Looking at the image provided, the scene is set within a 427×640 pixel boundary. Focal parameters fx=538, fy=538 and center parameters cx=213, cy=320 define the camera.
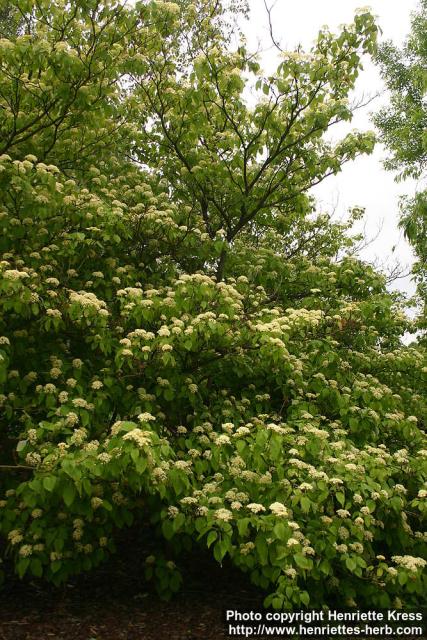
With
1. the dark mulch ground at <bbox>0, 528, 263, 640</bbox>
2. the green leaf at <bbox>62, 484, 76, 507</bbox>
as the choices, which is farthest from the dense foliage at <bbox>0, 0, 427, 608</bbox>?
the dark mulch ground at <bbox>0, 528, 263, 640</bbox>

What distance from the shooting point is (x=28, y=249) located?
451cm

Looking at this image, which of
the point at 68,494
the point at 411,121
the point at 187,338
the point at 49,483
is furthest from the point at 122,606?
the point at 411,121

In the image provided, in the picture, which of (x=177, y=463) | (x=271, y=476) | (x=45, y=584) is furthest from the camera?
(x=45, y=584)

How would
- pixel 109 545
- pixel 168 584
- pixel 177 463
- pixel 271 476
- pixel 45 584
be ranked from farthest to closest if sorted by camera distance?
1. pixel 45 584
2. pixel 168 584
3. pixel 109 545
4. pixel 271 476
5. pixel 177 463

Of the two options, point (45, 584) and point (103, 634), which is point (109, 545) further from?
point (45, 584)

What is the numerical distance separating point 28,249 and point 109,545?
2462mm

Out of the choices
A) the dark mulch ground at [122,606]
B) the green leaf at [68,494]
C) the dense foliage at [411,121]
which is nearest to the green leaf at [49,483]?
the green leaf at [68,494]

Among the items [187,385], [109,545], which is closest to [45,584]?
[109,545]

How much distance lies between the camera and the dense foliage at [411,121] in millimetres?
6645

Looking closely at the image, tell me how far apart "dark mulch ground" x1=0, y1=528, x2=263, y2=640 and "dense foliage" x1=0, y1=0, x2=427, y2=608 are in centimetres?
31

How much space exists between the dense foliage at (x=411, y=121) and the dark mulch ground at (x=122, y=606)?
13.9ft

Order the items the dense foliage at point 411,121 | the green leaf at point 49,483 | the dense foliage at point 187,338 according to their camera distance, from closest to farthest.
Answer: the green leaf at point 49,483 < the dense foliage at point 187,338 < the dense foliage at point 411,121

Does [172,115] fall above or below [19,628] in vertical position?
above

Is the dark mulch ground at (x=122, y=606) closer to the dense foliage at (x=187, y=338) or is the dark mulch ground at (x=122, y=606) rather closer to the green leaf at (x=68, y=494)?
the dense foliage at (x=187, y=338)
